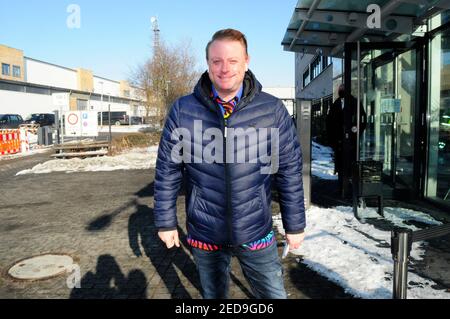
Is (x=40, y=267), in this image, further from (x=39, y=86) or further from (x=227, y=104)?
(x=39, y=86)

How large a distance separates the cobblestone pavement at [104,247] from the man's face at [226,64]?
217cm

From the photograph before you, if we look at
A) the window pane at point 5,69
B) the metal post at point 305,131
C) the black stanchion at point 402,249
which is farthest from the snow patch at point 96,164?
the window pane at point 5,69

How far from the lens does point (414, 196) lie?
7355 mm

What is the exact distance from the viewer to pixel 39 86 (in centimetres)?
5431

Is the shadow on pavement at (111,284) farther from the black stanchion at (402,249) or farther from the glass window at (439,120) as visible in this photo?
the glass window at (439,120)

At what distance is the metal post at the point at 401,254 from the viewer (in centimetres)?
239

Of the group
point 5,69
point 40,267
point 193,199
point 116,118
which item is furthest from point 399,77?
point 116,118

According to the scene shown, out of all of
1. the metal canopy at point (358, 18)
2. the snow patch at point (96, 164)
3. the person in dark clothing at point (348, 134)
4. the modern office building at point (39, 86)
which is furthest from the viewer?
the modern office building at point (39, 86)

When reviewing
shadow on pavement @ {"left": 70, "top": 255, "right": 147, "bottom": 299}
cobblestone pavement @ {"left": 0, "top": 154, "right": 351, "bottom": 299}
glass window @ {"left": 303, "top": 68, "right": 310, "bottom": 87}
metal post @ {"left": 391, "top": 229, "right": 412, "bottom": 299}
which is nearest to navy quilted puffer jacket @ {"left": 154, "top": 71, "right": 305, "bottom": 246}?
metal post @ {"left": 391, "top": 229, "right": 412, "bottom": 299}

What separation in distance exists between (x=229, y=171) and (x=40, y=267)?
3.28 meters

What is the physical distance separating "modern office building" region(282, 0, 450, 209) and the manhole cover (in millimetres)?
4982

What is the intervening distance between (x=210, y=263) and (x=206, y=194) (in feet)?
1.39

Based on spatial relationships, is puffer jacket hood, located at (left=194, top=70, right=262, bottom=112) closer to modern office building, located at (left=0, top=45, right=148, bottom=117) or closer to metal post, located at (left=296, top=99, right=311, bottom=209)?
metal post, located at (left=296, top=99, right=311, bottom=209)
